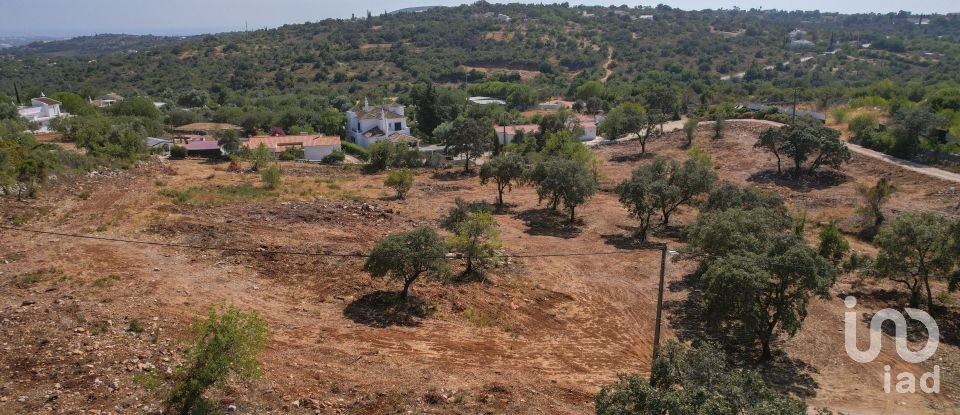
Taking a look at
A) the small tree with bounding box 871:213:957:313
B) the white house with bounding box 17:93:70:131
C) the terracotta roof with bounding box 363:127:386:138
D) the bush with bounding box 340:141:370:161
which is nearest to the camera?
the small tree with bounding box 871:213:957:313

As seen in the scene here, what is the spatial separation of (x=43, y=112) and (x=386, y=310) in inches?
2178

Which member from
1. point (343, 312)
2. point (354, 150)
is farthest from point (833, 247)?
point (354, 150)

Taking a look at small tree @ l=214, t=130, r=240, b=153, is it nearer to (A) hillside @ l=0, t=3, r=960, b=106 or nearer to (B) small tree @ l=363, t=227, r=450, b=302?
(B) small tree @ l=363, t=227, r=450, b=302

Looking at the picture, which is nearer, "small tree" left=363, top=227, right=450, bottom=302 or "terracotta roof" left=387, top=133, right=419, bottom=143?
"small tree" left=363, top=227, right=450, bottom=302

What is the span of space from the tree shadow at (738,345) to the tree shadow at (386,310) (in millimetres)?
8432

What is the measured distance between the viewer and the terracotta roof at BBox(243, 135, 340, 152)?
51.4m

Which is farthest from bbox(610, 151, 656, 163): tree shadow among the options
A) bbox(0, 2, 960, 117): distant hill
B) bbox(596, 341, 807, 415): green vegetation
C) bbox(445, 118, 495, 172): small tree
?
bbox(596, 341, 807, 415): green vegetation

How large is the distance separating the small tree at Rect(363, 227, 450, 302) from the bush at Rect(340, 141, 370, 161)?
35.2 meters

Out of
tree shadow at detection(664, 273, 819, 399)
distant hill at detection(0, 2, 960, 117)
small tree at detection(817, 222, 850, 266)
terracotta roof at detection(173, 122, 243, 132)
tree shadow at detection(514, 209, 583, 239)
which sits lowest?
tree shadow at detection(664, 273, 819, 399)

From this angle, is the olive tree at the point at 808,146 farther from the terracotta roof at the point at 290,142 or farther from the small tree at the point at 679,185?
the terracotta roof at the point at 290,142

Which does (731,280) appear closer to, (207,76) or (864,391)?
(864,391)

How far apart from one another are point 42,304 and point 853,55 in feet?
498

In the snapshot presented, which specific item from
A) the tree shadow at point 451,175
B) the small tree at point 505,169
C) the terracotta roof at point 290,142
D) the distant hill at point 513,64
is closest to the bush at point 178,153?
the terracotta roof at point 290,142

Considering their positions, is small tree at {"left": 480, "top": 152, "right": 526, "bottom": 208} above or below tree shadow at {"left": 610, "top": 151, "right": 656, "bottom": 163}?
above
